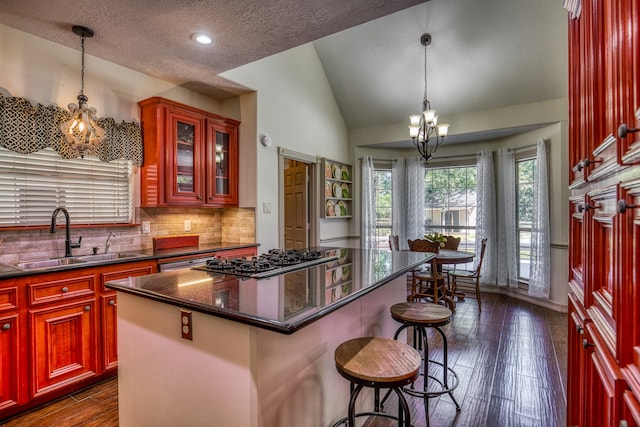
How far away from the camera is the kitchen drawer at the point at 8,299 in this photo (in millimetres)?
1979

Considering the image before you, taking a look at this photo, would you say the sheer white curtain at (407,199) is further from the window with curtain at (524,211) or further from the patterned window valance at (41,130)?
the patterned window valance at (41,130)

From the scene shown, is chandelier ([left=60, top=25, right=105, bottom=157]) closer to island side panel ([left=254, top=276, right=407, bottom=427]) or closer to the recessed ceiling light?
the recessed ceiling light

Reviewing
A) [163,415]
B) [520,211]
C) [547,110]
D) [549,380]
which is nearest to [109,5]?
[163,415]

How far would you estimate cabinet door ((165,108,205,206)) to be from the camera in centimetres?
328

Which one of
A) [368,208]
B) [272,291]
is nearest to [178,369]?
[272,291]

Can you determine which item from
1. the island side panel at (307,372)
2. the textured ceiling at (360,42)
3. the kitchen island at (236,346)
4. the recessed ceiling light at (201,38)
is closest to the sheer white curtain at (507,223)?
the textured ceiling at (360,42)

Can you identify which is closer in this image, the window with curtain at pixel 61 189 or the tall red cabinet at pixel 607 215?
the tall red cabinet at pixel 607 215

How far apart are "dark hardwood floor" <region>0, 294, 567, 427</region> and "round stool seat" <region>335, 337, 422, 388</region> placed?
2.63 feet

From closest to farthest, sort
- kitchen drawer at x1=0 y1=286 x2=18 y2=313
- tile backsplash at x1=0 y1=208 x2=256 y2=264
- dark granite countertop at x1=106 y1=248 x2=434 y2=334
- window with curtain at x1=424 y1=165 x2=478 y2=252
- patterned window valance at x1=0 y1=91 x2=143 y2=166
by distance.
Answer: dark granite countertop at x1=106 y1=248 x2=434 y2=334
kitchen drawer at x1=0 y1=286 x2=18 y2=313
patterned window valance at x1=0 y1=91 x2=143 y2=166
tile backsplash at x1=0 y1=208 x2=256 y2=264
window with curtain at x1=424 y1=165 x2=478 y2=252

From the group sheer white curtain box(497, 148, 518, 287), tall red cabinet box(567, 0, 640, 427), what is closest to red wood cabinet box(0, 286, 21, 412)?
tall red cabinet box(567, 0, 640, 427)

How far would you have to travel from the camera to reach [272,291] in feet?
4.85

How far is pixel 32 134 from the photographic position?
8.43 ft

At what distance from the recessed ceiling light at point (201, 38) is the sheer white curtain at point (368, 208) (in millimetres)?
Answer: 3643

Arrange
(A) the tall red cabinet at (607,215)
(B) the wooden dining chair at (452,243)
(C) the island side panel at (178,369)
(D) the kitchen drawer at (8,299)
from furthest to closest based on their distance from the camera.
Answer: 1. (B) the wooden dining chair at (452,243)
2. (D) the kitchen drawer at (8,299)
3. (C) the island side panel at (178,369)
4. (A) the tall red cabinet at (607,215)
